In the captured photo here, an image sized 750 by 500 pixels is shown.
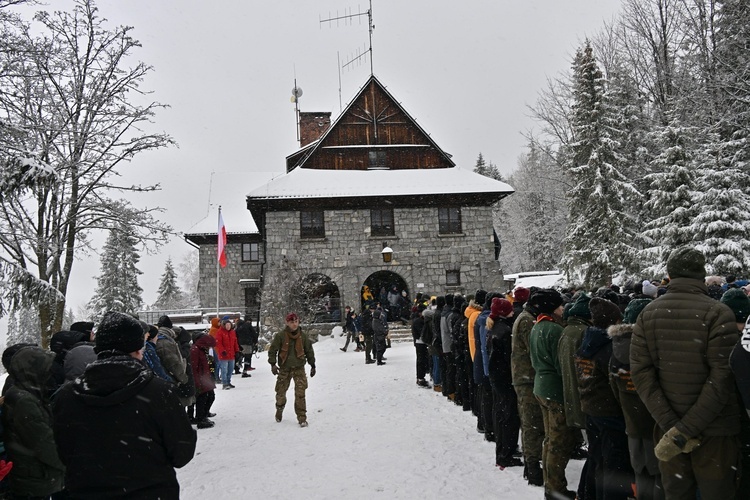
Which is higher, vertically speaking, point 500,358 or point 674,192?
point 674,192

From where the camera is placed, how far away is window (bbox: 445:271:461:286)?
26.0 metres

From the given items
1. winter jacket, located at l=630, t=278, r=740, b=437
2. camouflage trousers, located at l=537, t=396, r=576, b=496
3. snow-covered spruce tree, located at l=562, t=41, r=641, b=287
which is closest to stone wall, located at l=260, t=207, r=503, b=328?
snow-covered spruce tree, located at l=562, t=41, r=641, b=287

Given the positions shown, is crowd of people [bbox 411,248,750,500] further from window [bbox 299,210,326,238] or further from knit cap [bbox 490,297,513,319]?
window [bbox 299,210,326,238]

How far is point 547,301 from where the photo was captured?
4.83 m

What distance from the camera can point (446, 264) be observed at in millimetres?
26062

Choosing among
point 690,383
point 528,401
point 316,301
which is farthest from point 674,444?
point 316,301

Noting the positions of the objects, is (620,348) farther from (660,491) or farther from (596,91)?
(596,91)

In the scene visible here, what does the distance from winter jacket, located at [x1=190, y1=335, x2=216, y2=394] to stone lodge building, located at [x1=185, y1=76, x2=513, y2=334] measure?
1411cm

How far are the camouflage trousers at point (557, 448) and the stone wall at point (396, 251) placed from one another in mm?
20889

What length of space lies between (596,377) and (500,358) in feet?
5.60

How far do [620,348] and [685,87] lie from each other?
19.7 meters

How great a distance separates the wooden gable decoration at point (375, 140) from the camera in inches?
1093

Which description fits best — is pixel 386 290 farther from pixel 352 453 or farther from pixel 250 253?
pixel 352 453

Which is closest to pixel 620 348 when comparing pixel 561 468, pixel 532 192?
pixel 561 468
